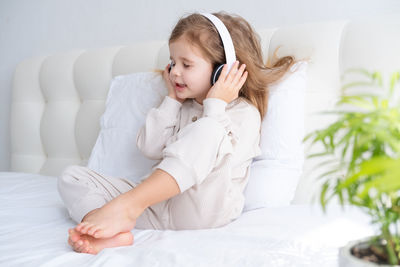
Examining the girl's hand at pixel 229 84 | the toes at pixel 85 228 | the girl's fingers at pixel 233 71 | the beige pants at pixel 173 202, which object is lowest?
the beige pants at pixel 173 202

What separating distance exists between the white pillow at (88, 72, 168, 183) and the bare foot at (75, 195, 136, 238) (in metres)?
0.44

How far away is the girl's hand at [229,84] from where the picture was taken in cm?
119

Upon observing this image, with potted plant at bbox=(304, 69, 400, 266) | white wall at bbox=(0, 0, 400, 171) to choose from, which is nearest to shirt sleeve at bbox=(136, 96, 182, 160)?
white wall at bbox=(0, 0, 400, 171)

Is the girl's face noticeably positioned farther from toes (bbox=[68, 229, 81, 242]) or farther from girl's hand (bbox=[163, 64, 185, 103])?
toes (bbox=[68, 229, 81, 242])

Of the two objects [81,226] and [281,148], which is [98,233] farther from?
[281,148]

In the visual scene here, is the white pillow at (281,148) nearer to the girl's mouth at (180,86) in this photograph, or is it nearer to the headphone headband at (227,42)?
the headphone headband at (227,42)

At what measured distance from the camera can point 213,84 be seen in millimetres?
1246

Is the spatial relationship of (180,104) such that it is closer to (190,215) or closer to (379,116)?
(190,215)

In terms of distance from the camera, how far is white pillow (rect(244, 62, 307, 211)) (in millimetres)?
1149

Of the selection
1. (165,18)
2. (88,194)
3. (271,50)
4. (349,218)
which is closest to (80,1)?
(165,18)

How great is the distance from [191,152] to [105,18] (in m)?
1.28

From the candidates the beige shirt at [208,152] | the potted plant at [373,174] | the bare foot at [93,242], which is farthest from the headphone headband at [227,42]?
the potted plant at [373,174]

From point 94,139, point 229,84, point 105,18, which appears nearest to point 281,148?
point 229,84

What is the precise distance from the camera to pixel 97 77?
175cm
